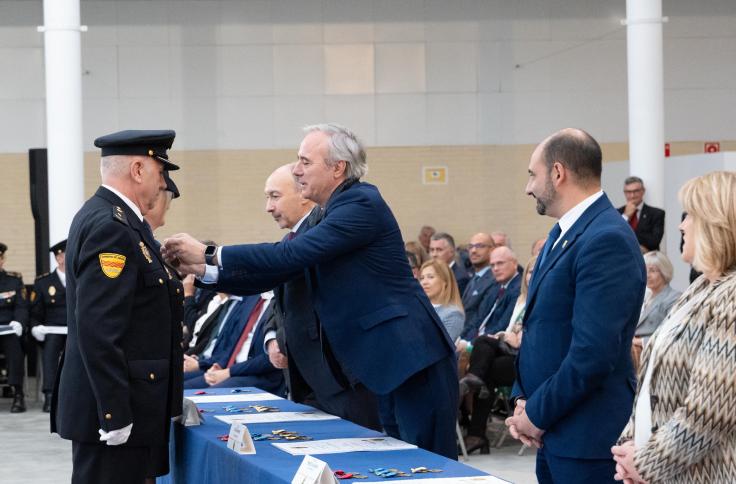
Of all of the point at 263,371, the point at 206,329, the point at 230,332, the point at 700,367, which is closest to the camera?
the point at 700,367

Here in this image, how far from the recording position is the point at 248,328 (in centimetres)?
695

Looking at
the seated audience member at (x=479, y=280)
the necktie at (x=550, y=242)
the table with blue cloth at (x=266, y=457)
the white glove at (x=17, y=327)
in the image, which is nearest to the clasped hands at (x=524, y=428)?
the table with blue cloth at (x=266, y=457)

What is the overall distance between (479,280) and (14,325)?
4089 millimetres

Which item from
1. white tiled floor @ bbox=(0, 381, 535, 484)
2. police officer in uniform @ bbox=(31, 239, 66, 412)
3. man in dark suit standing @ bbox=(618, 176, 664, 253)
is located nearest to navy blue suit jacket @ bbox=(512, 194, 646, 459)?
white tiled floor @ bbox=(0, 381, 535, 484)

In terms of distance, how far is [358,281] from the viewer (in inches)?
154

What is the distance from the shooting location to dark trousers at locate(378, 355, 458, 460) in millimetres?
3932

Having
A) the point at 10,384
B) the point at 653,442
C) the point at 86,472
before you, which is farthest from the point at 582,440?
the point at 10,384

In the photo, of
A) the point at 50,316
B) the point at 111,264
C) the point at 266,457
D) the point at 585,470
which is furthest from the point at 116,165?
the point at 50,316

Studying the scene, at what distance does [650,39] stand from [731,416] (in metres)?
8.77

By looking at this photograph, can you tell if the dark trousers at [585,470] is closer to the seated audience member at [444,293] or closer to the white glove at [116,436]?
the white glove at [116,436]

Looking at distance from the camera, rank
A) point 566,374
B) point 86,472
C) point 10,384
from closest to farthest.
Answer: point 566,374, point 86,472, point 10,384

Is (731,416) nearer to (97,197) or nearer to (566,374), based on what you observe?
(566,374)

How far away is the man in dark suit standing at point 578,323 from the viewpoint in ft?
10.5

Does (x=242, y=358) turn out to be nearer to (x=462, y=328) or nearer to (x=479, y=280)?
(x=462, y=328)
